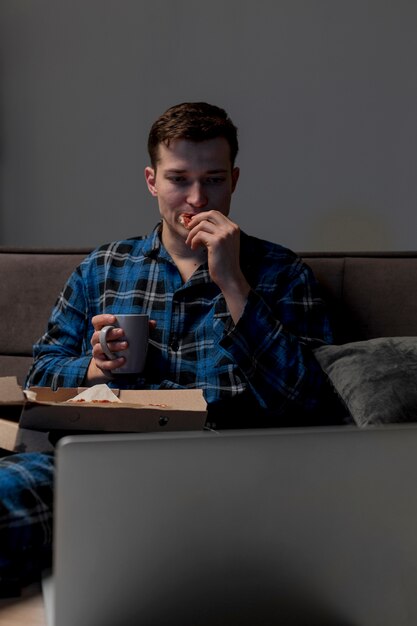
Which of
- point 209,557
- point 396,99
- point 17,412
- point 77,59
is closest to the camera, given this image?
point 209,557

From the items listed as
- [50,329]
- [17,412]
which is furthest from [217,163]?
[17,412]

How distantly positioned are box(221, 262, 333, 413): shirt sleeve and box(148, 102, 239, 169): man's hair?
0.36m

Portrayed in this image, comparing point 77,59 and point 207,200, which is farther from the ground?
point 77,59

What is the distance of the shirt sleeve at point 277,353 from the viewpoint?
1.53 meters

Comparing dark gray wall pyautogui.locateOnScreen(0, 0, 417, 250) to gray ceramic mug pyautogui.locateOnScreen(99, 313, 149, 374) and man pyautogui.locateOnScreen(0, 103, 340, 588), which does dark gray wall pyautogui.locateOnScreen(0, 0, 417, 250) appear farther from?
gray ceramic mug pyautogui.locateOnScreen(99, 313, 149, 374)

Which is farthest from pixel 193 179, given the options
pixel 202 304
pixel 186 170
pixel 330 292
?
pixel 330 292

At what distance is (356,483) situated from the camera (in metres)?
0.51

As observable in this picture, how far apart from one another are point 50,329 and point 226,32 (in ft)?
5.37

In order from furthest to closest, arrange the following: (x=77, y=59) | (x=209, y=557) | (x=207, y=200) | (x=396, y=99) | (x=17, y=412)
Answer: (x=77, y=59) < (x=396, y=99) < (x=207, y=200) < (x=17, y=412) < (x=209, y=557)

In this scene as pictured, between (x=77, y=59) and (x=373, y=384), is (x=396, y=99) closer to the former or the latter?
(x=77, y=59)

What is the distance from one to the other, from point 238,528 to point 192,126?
1.34 metres

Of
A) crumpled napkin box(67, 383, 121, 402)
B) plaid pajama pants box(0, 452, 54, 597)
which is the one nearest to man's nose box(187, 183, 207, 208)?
crumpled napkin box(67, 383, 121, 402)

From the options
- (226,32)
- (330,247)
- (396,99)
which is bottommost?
(330,247)

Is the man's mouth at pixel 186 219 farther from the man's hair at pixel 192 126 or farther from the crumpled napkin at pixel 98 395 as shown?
the crumpled napkin at pixel 98 395
